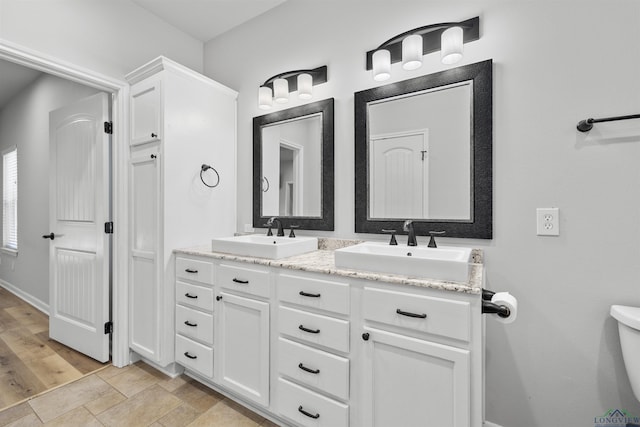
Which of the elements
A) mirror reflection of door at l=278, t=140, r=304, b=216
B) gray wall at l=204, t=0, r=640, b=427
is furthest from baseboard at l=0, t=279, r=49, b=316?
gray wall at l=204, t=0, r=640, b=427

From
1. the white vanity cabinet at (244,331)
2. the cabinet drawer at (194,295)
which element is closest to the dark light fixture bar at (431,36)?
the white vanity cabinet at (244,331)

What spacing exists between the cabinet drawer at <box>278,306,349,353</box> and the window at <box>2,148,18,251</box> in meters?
4.57

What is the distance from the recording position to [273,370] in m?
1.53

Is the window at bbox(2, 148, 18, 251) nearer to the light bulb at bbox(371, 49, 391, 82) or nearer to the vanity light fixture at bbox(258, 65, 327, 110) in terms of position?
the vanity light fixture at bbox(258, 65, 327, 110)

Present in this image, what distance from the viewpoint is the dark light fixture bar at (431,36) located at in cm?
153

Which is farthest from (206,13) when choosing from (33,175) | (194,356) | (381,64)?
(33,175)

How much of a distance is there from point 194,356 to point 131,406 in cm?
41

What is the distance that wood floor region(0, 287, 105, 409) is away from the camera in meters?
1.92

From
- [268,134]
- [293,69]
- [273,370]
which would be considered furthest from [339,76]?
[273,370]

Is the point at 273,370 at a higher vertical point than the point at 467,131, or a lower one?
lower

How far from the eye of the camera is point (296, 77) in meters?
2.14

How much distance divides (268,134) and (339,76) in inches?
27.4

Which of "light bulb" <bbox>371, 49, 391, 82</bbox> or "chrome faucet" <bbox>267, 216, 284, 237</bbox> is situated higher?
"light bulb" <bbox>371, 49, 391, 82</bbox>

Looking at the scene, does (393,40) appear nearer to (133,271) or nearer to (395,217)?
(395,217)
